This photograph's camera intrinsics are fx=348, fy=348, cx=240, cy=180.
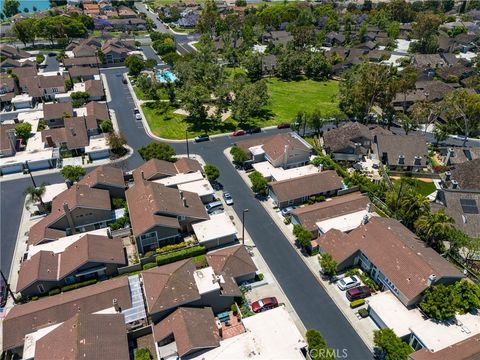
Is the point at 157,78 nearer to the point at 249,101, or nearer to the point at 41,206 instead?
the point at 249,101

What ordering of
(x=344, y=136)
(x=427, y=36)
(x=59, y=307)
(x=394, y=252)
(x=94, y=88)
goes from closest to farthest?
(x=59, y=307), (x=394, y=252), (x=344, y=136), (x=94, y=88), (x=427, y=36)

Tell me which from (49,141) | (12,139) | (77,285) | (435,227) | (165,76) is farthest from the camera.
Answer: (165,76)

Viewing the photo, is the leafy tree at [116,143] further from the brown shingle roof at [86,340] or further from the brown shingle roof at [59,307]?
the brown shingle roof at [86,340]

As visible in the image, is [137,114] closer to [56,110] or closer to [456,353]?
[56,110]

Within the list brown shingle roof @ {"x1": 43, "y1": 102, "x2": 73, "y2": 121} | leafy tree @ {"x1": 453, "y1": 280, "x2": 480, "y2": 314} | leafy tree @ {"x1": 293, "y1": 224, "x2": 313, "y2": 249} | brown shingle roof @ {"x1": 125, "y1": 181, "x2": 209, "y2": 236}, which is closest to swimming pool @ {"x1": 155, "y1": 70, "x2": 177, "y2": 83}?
brown shingle roof @ {"x1": 43, "y1": 102, "x2": 73, "y2": 121}

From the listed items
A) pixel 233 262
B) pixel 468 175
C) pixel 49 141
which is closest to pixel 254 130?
pixel 468 175

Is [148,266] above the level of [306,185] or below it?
below
